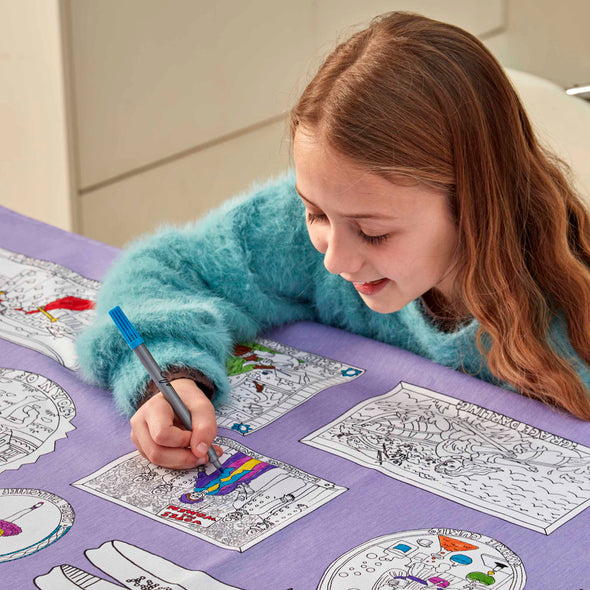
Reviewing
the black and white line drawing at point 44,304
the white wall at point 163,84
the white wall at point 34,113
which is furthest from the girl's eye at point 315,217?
the white wall at point 34,113

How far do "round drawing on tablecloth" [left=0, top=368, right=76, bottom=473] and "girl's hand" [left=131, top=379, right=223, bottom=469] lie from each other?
72mm

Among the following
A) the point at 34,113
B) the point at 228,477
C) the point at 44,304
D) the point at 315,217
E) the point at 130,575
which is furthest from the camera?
the point at 34,113

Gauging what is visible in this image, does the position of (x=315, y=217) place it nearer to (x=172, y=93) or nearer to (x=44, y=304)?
(x=44, y=304)

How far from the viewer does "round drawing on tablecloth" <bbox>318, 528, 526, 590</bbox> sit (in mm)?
590

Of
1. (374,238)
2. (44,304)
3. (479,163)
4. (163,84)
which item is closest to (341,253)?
(374,238)

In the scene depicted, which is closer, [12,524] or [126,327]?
[12,524]

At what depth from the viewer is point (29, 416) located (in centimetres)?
79

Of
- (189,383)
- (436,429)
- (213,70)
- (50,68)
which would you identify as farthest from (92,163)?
(436,429)

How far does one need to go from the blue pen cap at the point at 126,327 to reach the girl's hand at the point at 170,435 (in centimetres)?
5

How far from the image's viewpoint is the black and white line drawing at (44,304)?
908 millimetres

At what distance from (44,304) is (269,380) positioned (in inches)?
10.9

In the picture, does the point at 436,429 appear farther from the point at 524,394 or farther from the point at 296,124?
the point at 296,124

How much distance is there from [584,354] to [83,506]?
0.50 metres

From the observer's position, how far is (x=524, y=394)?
85cm
